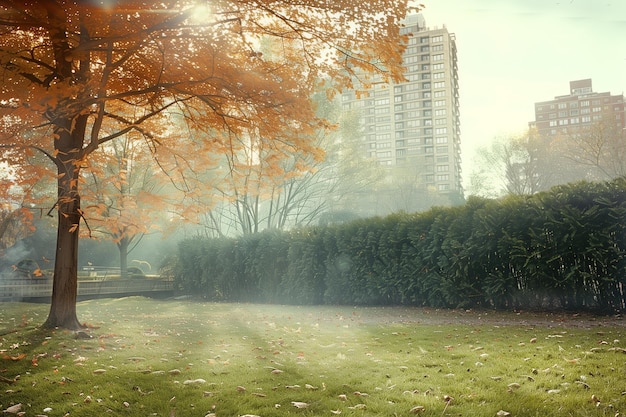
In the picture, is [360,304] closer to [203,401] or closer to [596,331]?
[596,331]

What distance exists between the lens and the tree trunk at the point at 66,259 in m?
8.53

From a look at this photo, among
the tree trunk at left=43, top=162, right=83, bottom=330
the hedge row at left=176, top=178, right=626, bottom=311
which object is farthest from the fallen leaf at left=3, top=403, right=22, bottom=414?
the hedge row at left=176, top=178, right=626, bottom=311

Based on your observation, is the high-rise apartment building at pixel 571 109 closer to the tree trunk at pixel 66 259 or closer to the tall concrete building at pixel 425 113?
the tall concrete building at pixel 425 113

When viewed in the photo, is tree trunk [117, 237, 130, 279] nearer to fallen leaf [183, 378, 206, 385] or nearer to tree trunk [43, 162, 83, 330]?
tree trunk [43, 162, 83, 330]

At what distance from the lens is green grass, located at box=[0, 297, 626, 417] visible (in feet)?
13.3

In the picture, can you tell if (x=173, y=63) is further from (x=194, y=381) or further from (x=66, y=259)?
(x=194, y=381)

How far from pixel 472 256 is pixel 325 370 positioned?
7.41 m

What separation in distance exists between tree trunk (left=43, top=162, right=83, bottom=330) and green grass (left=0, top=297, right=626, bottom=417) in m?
0.46

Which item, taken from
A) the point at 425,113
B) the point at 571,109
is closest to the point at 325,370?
the point at 425,113

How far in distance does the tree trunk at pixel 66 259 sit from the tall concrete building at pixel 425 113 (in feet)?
280

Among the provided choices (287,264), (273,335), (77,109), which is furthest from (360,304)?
(77,109)

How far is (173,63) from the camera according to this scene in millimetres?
8023

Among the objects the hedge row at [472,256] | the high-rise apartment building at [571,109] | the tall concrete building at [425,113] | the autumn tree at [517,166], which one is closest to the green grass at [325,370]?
the hedge row at [472,256]

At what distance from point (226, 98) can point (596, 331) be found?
7037mm
